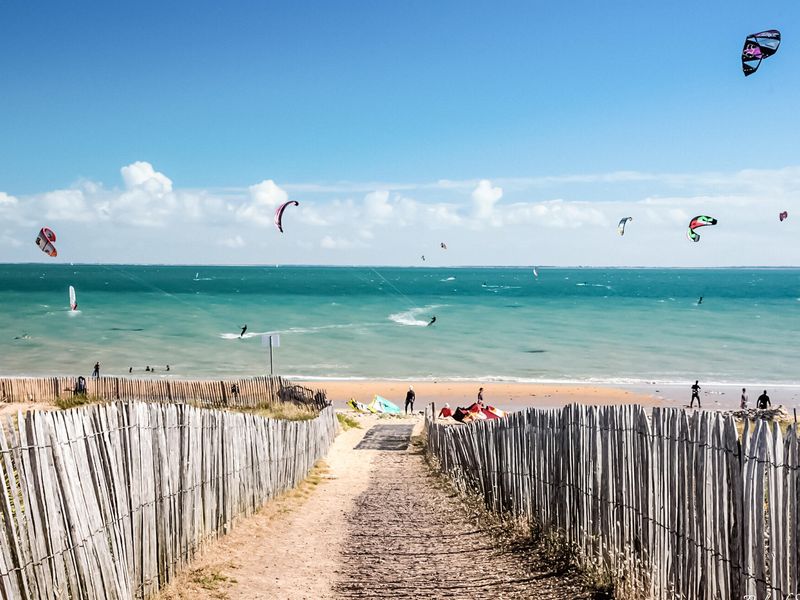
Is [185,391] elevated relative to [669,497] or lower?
lower

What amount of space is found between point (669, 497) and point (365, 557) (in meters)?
3.49

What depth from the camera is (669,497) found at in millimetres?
5160

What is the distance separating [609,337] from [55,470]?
6638 centimetres

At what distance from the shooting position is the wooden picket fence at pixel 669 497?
3928 millimetres

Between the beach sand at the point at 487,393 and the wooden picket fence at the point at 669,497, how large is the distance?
2644 centimetres

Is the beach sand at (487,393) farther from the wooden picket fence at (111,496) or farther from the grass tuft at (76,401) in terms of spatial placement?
the wooden picket fence at (111,496)

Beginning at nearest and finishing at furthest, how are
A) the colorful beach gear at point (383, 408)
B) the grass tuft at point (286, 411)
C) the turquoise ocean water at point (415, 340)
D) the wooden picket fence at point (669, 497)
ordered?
1. the wooden picket fence at point (669, 497)
2. the grass tuft at point (286, 411)
3. the colorful beach gear at point (383, 408)
4. the turquoise ocean water at point (415, 340)

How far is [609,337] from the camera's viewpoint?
67375 mm

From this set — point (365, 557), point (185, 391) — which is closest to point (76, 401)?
point (185, 391)

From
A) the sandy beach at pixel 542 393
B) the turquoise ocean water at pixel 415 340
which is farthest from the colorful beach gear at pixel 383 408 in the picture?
the turquoise ocean water at pixel 415 340

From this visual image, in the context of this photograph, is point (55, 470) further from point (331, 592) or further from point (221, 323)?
point (221, 323)

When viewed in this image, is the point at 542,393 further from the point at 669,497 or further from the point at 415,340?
the point at 669,497

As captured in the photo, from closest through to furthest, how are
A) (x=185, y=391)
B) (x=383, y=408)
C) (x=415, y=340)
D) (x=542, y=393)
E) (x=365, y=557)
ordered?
(x=365, y=557) < (x=185, y=391) < (x=383, y=408) < (x=542, y=393) < (x=415, y=340)

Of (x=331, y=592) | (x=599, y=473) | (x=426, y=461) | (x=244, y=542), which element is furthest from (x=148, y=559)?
(x=426, y=461)
